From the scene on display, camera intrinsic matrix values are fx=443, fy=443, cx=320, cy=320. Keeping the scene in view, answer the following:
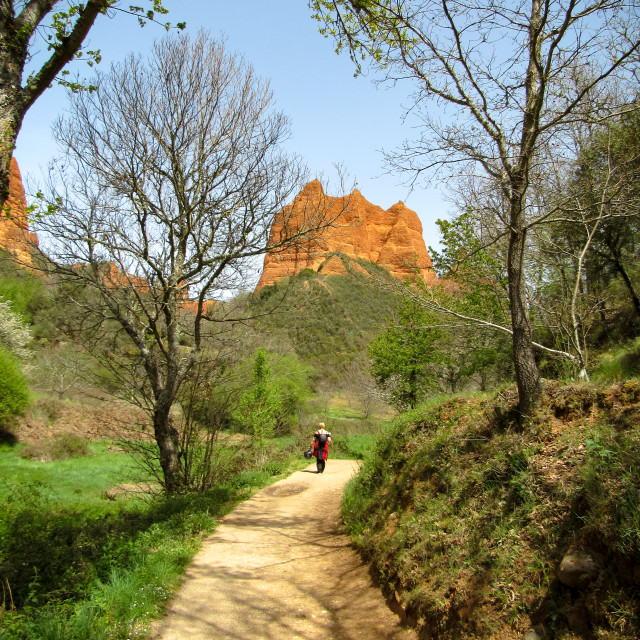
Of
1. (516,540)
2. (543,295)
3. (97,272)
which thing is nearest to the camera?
(516,540)

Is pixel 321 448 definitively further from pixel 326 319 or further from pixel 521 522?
pixel 326 319

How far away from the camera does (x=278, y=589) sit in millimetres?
4543

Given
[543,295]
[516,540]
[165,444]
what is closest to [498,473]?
[516,540]

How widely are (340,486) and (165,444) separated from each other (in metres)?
4.64

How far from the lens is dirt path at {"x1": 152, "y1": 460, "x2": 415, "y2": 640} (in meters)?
3.66

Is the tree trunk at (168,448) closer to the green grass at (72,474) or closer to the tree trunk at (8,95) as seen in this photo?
the green grass at (72,474)

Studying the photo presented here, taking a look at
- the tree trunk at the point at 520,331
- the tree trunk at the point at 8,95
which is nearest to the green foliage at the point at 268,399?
the tree trunk at the point at 520,331

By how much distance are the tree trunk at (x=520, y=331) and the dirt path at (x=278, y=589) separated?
2.41 metres

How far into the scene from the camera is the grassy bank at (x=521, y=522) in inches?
99.0

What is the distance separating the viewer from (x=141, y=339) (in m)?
7.89

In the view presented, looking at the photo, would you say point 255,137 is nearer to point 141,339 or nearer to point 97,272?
point 97,272

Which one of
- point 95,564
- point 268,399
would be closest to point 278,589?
point 95,564

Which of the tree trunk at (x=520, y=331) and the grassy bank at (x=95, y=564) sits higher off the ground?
the tree trunk at (x=520, y=331)

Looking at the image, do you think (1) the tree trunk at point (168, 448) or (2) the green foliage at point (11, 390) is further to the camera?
(2) the green foliage at point (11, 390)
